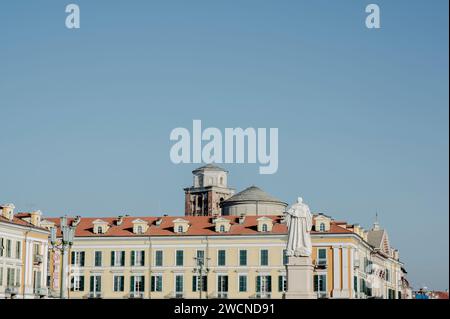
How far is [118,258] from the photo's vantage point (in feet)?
276

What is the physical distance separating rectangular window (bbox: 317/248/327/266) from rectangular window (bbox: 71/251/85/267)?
21279mm

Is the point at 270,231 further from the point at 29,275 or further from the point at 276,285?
the point at 29,275

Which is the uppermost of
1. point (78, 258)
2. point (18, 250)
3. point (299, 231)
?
point (18, 250)

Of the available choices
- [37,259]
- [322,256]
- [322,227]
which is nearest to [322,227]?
[322,227]

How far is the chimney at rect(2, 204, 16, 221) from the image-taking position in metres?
73.8

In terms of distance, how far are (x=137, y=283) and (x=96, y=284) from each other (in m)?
3.73

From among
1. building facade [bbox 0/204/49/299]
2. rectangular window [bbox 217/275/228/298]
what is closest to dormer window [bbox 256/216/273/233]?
rectangular window [bbox 217/275/228/298]

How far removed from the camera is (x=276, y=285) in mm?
80938

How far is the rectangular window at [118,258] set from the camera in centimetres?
8406

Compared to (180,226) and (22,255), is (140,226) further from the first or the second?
(22,255)

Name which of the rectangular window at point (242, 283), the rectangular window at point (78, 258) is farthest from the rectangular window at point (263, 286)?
the rectangular window at point (78, 258)

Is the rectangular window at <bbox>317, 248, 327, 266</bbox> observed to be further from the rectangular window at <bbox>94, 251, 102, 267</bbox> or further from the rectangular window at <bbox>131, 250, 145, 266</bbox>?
the rectangular window at <bbox>94, 251, 102, 267</bbox>

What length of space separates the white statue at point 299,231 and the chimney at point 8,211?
1412 inches

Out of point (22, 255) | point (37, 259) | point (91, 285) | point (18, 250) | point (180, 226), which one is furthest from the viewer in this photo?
point (180, 226)
